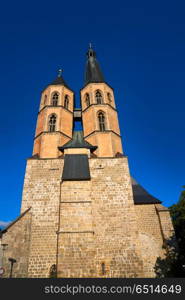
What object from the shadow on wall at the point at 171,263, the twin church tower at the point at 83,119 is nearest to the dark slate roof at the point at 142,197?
the shadow on wall at the point at 171,263

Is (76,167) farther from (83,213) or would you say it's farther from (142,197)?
(142,197)

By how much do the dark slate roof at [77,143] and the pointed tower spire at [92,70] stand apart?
6393 mm

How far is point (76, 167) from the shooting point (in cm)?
1429

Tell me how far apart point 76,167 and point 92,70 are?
13.9 m

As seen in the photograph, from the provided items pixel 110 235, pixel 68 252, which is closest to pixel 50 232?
pixel 68 252

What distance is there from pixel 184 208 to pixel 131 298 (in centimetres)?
840

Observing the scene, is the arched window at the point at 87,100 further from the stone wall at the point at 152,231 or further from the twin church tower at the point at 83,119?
the stone wall at the point at 152,231

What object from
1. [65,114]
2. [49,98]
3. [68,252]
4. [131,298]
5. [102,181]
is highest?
[49,98]

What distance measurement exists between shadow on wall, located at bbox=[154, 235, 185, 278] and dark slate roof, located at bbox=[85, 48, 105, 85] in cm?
1610

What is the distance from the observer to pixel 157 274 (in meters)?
11.4

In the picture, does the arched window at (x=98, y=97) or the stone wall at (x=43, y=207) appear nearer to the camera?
the stone wall at (x=43, y=207)

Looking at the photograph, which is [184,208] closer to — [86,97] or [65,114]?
[65,114]

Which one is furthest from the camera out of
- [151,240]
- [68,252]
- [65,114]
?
[65,114]

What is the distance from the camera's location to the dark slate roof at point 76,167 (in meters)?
13.5
